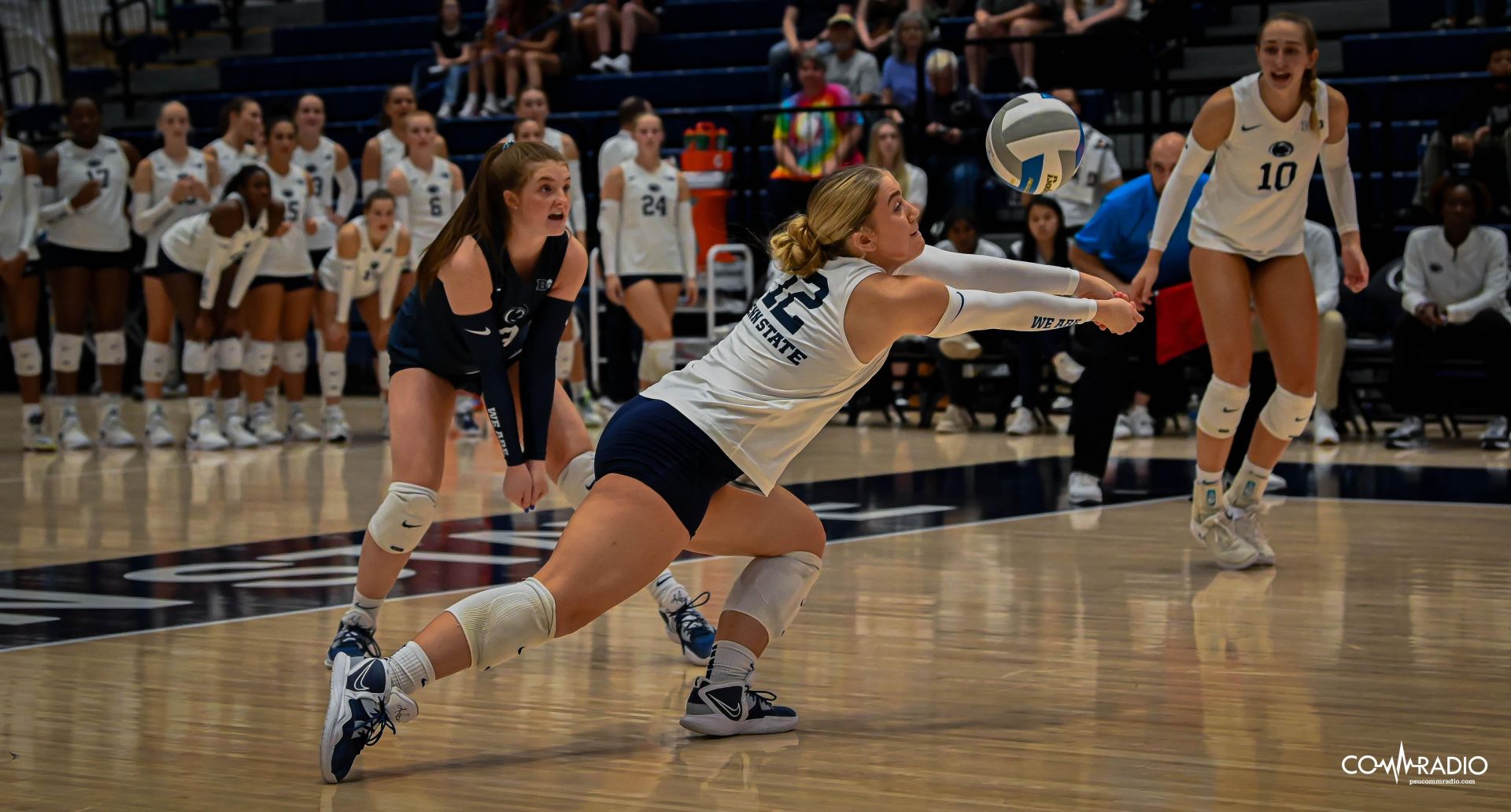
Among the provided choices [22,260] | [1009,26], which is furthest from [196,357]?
[1009,26]

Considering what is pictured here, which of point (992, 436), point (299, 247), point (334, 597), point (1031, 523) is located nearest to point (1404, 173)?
point (992, 436)

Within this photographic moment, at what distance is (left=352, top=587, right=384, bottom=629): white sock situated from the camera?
4.33 metres

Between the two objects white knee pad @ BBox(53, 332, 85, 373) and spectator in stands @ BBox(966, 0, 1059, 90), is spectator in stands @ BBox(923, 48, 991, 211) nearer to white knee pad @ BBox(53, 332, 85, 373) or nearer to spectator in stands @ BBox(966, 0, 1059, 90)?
spectator in stands @ BBox(966, 0, 1059, 90)

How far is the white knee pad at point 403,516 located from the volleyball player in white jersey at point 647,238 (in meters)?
6.14

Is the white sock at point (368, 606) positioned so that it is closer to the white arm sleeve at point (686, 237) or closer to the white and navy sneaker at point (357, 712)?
the white and navy sneaker at point (357, 712)

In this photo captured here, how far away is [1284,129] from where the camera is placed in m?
5.74

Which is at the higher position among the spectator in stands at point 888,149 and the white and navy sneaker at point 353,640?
the spectator in stands at point 888,149

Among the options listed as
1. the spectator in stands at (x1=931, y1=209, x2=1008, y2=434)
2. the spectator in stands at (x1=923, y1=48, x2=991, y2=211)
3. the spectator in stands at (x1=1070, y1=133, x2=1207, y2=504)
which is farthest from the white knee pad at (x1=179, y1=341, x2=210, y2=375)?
the spectator in stands at (x1=1070, y1=133, x2=1207, y2=504)

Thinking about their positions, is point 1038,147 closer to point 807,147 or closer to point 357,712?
point 357,712

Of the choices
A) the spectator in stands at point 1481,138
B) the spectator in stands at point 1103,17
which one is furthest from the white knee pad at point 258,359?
the spectator in stands at point 1481,138

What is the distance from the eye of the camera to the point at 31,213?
10.0 m

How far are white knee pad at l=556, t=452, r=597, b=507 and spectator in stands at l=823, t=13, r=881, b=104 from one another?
853 cm

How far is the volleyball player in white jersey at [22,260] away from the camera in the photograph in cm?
996

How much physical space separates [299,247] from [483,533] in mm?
4315
